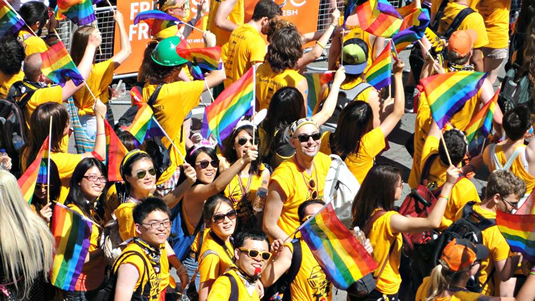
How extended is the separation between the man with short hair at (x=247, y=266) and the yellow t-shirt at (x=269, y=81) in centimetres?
297

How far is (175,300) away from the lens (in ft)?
22.9

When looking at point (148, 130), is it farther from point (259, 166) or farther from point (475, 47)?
point (475, 47)

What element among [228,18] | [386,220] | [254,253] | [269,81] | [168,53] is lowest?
[228,18]

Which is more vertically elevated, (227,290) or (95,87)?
(227,290)

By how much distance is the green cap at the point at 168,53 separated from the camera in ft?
27.1

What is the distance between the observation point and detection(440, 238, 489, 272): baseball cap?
6.14 metres

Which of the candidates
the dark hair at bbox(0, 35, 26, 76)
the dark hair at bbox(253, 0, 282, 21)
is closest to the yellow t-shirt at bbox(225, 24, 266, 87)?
the dark hair at bbox(253, 0, 282, 21)

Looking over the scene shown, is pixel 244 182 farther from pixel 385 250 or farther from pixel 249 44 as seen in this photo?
pixel 249 44

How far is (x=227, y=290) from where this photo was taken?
19.6 feet

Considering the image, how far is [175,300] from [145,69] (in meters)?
2.39

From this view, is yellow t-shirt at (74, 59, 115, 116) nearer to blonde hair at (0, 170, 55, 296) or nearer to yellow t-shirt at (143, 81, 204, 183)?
yellow t-shirt at (143, 81, 204, 183)

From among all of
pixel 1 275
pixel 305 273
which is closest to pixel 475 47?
pixel 305 273

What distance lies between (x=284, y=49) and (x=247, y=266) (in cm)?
322

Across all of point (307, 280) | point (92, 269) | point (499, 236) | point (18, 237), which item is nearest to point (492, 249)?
point (499, 236)
